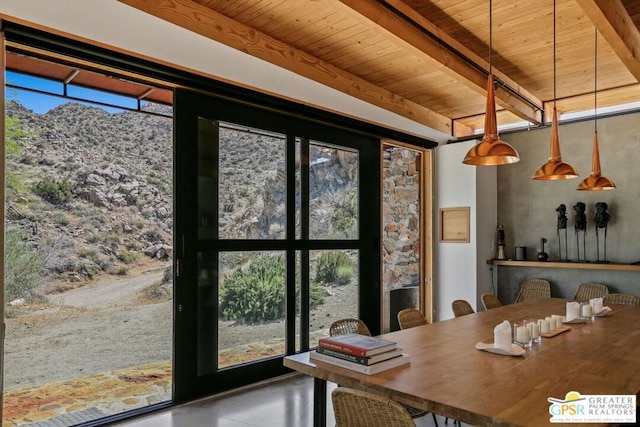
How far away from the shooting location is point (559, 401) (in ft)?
5.56

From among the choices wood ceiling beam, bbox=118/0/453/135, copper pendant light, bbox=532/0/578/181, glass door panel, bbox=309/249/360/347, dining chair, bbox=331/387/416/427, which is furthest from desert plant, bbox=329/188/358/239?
dining chair, bbox=331/387/416/427

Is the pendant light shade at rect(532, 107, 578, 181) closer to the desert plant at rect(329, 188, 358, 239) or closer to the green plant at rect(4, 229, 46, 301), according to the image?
the desert plant at rect(329, 188, 358, 239)

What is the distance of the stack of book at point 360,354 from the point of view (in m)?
2.08

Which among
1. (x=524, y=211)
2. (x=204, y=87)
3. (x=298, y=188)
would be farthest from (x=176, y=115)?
(x=524, y=211)

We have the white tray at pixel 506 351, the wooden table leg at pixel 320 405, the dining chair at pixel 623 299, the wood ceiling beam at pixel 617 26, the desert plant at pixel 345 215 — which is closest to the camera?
the wooden table leg at pixel 320 405

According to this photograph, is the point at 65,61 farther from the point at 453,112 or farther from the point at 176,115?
the point at 453,112

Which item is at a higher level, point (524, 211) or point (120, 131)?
point (120, 131)

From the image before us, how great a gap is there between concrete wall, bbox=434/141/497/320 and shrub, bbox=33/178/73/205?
4.59 m

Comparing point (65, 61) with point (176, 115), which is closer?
point (65, 61)

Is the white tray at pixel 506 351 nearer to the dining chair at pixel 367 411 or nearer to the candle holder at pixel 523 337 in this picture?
the candle holder at pixel 523 337

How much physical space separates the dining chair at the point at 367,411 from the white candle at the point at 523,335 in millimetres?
1211

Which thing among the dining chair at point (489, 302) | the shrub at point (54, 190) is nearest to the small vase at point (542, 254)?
the dining chair at point (489, 302)

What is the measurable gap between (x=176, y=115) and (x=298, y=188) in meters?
1.41

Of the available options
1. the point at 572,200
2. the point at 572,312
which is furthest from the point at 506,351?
the point at 572,200
